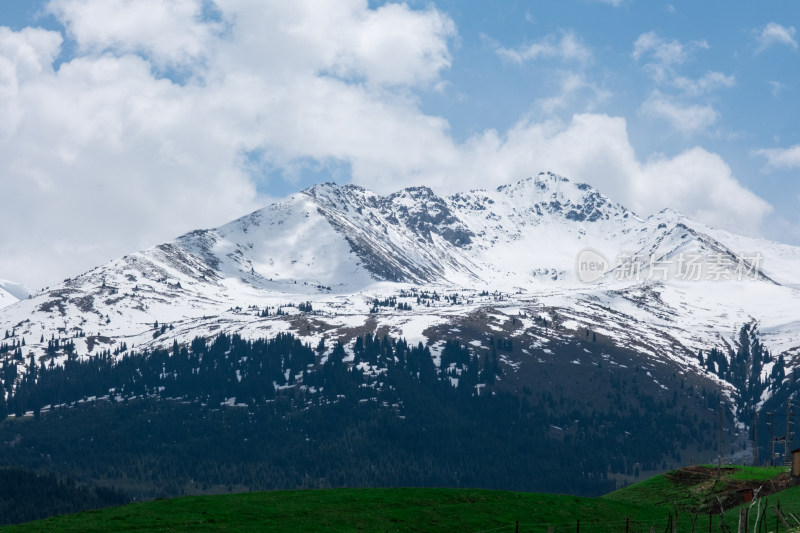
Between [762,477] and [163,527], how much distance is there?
86.1 metres

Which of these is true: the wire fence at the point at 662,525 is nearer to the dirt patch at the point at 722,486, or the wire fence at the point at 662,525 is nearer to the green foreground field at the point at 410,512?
the green foreground field at the point at 410,512

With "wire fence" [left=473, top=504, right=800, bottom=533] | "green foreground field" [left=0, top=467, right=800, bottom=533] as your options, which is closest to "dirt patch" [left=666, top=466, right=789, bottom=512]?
"green foreground field" [left=0, top=467, right=800, bottom=533]

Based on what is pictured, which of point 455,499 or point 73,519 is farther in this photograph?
point 455,499

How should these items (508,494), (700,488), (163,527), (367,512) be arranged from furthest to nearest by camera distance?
1. (700,488)
2. (508,494)
3. (367,512)
4. (163,527)

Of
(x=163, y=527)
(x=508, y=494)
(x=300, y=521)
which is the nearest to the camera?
(x=163, y=527)

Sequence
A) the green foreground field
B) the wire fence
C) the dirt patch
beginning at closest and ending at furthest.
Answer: the green foreground field < the wire fence < the dirt patch

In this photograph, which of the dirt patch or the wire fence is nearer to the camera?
the wire fence

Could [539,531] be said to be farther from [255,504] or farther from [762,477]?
[762,477]

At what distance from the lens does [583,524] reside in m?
102

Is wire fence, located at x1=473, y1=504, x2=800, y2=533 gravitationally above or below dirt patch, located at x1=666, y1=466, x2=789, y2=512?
below

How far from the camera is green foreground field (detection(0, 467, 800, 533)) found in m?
85.3

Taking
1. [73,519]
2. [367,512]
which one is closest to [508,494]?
[367,512]

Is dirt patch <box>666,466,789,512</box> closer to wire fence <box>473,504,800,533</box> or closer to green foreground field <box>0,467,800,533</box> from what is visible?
green foreground field <box>0,467,800,533</box>

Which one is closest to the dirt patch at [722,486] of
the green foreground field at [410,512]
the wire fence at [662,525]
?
the green foreground field at [410,512]
